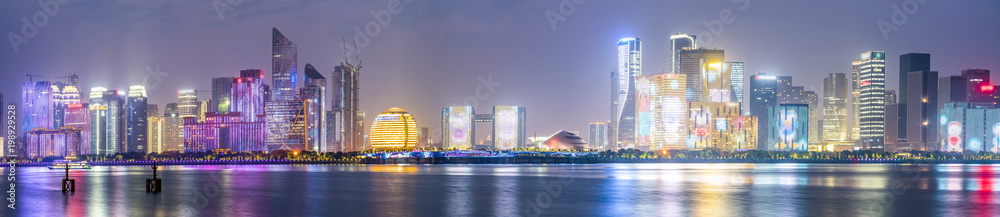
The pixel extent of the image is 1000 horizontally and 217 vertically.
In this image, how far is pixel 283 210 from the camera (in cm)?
6200

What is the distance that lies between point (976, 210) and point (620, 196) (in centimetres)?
2812

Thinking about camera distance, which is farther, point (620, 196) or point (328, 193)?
point (328, 193)

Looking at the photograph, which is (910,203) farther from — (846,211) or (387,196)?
(387,196)

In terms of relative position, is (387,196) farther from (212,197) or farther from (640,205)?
(640,205)

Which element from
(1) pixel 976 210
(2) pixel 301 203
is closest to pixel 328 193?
(2) pixel 301 203

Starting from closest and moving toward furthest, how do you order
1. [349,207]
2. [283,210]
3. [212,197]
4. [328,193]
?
1. [283,210]
2. [349,207]
3. [212,197]
4. [328,193]

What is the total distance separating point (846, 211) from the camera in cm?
6256

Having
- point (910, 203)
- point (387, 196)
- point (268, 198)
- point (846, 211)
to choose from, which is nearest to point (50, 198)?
point (268, 198)

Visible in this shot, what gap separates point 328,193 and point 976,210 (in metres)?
54.8

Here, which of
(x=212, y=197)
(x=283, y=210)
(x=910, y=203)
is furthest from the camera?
(x=212, y=197)

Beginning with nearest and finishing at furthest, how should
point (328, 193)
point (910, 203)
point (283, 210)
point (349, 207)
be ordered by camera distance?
1. point (283, 210)
2. point (349, 207)
3. point (910, 203)
4. point (328, 193)

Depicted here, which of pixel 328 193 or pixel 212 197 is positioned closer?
pixel 212 197

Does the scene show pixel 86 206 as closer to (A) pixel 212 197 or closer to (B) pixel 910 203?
(A) pixel 212 197

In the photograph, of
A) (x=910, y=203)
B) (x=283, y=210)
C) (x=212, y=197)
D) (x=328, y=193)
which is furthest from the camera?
(x=328, y=193)
